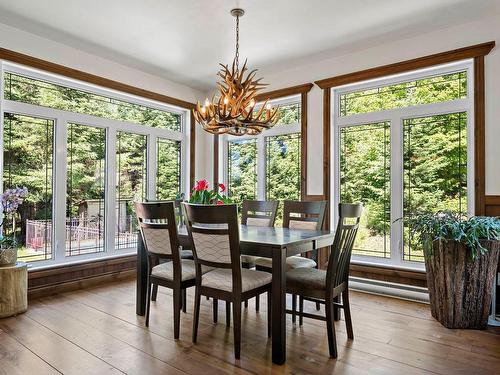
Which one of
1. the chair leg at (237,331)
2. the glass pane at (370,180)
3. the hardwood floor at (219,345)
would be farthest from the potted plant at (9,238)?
the glass pane at (370,180)

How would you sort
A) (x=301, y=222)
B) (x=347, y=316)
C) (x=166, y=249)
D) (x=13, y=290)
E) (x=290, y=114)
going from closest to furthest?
(x=347, y=316) → (x=166, y=249) → (x=13, y=290) → (x=301, y=222) → (x=290, y=114)

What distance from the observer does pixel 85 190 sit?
4258 mm

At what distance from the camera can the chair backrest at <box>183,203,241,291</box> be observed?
2.27 m

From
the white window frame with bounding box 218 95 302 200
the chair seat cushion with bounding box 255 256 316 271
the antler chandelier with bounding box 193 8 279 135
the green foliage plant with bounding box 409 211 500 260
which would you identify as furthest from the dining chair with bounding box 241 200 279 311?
the green foliage plant with bounding box 409 211 500 260

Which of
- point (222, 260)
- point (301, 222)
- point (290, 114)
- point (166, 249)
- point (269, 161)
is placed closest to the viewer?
point (222, 260)

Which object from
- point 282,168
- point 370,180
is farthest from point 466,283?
point 282,168

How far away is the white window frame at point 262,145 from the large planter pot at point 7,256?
301cm

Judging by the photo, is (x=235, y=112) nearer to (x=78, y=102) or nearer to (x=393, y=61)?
(x=393, y=61)

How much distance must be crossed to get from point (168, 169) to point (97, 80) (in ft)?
5.27

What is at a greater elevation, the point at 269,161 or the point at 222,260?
the point at 269,161

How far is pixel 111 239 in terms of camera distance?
4.51 metres

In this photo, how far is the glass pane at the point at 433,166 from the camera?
3590mm

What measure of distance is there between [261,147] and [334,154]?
1148mm

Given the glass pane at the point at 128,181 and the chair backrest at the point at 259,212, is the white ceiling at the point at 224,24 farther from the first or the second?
the chair backrest at the point at 259,212
